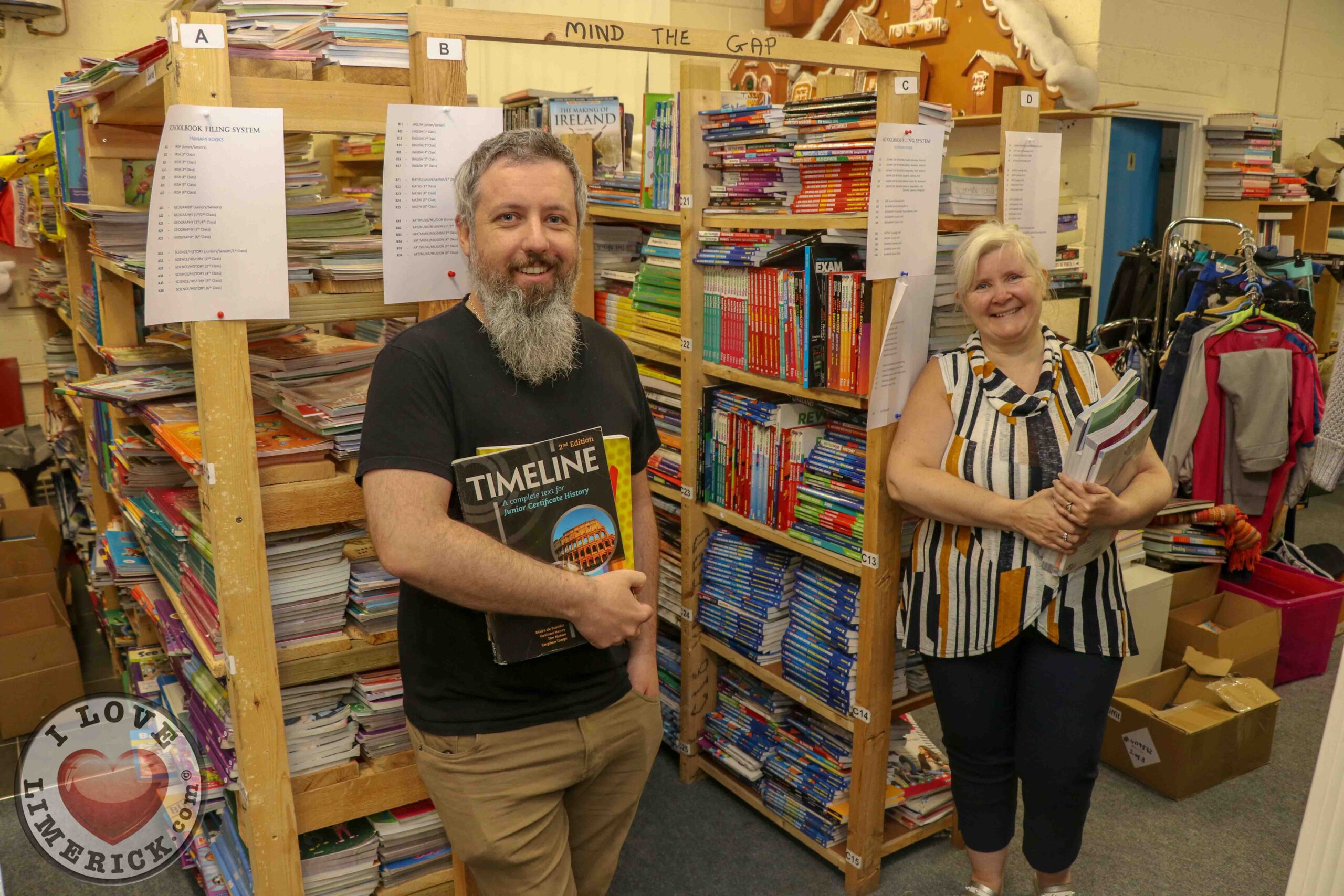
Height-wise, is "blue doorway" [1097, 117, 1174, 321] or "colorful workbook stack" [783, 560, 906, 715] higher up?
"blue doorway" [1097, 117, 1174, 321]

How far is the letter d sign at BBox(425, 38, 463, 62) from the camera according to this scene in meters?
1.66

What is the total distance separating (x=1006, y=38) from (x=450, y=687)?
187 inches

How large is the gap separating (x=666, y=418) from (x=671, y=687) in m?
0.86

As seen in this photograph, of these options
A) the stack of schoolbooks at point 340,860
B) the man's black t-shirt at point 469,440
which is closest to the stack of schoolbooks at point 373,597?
the man's black t-shirt at point 469,440

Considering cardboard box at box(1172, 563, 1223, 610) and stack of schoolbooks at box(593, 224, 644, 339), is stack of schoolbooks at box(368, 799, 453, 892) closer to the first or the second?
A: stack of schoolbooks at box(593, 224, 644, 339)

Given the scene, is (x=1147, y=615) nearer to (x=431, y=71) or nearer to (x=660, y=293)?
(x=660, y=293)

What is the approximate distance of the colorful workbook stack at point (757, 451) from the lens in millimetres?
2598

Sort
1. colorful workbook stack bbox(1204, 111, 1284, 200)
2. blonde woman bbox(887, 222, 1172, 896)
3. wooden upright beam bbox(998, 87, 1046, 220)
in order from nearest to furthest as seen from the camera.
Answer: blonde woman bbox(887, 222, 1172, 896) → wooden upright beam bbox(998, 87, 1046, 220) → colorful workbook stack bbox(1204, 111, 1284, 200)

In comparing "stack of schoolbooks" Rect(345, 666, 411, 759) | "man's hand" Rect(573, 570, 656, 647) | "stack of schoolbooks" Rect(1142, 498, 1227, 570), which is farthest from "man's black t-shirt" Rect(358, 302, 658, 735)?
"stack of schoolbooks" Rect(1142, 498, 1227, 570)

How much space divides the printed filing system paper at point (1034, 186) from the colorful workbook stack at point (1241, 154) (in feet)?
13.1

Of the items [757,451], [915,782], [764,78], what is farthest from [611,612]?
[764,78]

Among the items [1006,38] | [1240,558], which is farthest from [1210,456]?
[1006,38]

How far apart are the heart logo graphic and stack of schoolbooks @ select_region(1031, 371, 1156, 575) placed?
2235mm

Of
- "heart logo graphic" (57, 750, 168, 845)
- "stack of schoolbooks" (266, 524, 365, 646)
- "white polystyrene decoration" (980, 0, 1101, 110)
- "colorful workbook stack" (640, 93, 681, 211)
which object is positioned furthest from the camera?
"white polystyrene decoration" (980, 0, 1101, 110)
